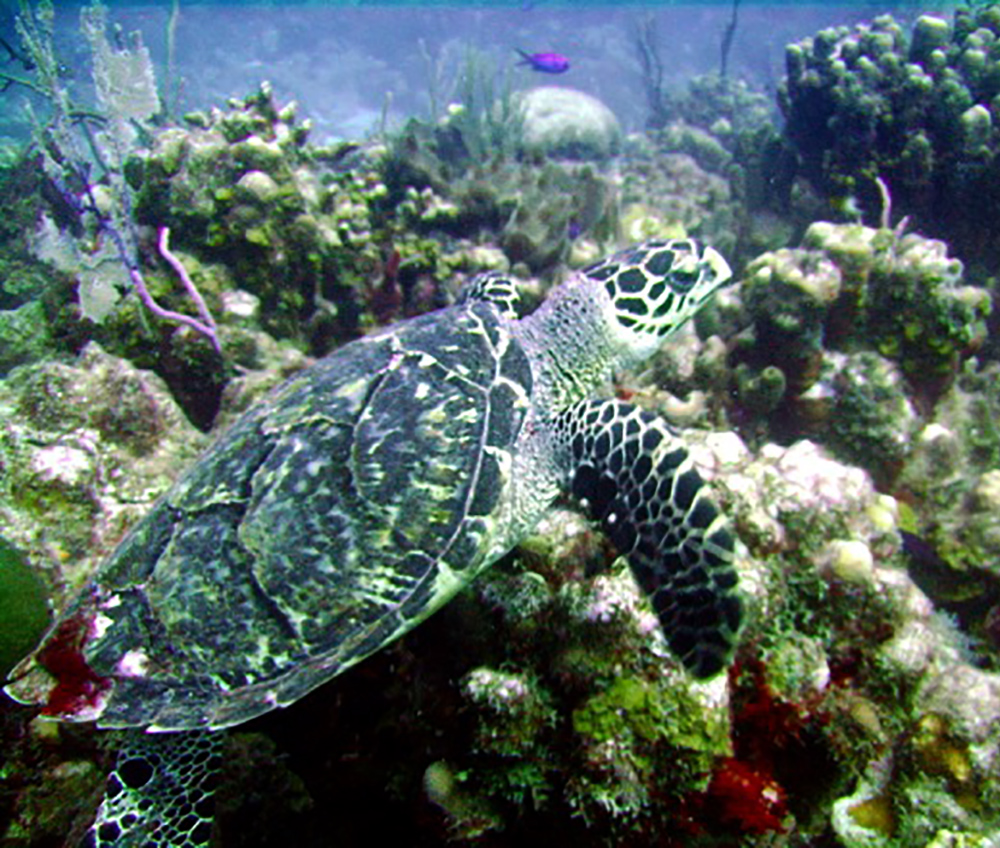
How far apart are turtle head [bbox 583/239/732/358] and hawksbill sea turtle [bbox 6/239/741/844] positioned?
2.53ft

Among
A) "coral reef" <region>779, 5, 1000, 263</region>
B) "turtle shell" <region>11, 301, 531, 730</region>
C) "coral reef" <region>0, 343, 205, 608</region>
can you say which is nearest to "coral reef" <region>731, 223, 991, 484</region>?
"coral reef" <region>779, 5, 1000, 263</region>

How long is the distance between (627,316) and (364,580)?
2.15 metres

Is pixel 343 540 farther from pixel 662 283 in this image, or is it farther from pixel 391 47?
pixel 391 47

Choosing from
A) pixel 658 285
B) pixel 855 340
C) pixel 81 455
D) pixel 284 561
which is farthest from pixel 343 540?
pixel 855 340

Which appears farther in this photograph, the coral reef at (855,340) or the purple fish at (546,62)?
the purple fish at (546,62)

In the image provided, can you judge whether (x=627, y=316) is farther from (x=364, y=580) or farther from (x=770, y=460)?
(x=364, y=580)

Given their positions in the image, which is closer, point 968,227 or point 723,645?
point 723,645

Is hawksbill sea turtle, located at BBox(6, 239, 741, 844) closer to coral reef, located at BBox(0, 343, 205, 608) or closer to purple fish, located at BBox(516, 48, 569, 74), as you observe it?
coral reef, located at BBox(0, 343, 205, 608)

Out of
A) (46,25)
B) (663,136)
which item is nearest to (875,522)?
(46,25)

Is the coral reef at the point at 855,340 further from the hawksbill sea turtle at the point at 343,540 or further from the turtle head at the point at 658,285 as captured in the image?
the hawksbill sea turtle at the point at 343,540

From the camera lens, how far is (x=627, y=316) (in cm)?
340

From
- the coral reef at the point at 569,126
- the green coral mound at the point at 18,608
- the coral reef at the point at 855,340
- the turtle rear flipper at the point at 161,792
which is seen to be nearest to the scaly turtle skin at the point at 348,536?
the green coral mound at the point at 18,608

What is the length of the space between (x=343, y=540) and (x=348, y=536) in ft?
0.09

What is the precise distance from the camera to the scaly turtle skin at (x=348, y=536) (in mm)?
2307
